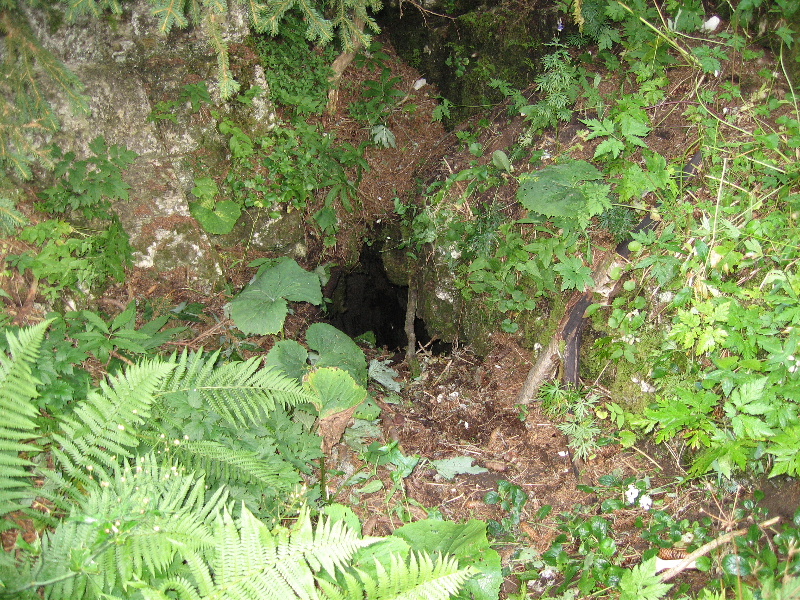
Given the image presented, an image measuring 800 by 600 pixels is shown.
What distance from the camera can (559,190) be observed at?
3.13 m

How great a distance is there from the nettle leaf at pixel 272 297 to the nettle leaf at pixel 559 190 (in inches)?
67.4

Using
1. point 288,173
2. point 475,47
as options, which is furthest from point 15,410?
point 475,47

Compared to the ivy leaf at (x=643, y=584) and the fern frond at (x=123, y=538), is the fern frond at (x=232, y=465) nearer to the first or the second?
the fern frond at (x=123, y=538)

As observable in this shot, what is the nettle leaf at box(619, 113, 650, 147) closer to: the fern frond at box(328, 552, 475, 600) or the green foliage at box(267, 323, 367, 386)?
the green foliage at box(267, 323, 367, 386)

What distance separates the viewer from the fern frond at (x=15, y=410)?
6.23 ft

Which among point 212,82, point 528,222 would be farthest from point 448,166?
A: point 212,82

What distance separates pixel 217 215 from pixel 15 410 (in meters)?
2.05

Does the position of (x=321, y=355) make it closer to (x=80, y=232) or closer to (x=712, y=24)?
(x=80, y=232)

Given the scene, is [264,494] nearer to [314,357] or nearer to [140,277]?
[314,357]

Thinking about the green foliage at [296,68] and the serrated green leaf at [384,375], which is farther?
the green foliage at [296,68]

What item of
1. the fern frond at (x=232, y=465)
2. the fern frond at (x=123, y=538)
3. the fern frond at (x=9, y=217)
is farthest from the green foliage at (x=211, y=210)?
the fern frond at (x=123, y=538)

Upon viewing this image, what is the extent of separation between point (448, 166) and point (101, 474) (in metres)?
3.42

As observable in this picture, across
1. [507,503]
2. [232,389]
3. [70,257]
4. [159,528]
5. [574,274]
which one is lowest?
[507,503]

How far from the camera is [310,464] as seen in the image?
9.45ft
